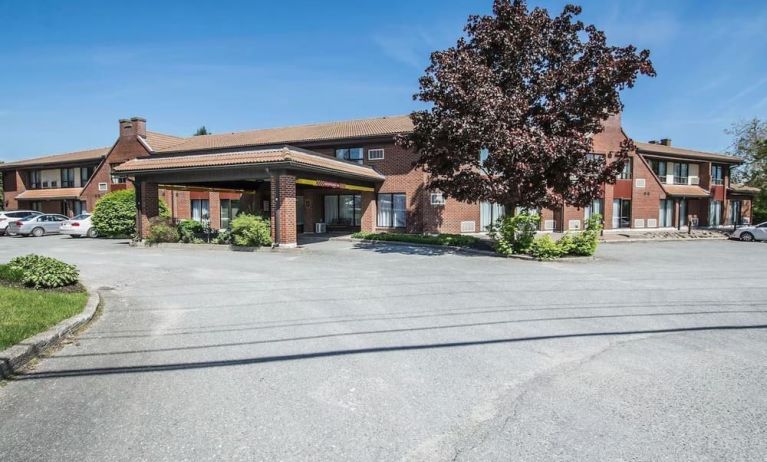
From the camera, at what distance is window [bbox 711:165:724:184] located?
39.0 meters

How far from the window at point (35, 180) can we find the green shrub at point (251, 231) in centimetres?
3378

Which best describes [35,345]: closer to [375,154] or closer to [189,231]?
[189,231]

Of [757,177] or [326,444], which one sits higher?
[757,177]

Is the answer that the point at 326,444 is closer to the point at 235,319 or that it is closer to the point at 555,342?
the point at 555,342

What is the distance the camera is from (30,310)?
662 centimetres

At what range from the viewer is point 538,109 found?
16125mm

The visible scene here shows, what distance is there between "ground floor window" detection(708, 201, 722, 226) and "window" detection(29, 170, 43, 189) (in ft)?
191

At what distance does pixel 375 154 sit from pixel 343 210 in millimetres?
4225

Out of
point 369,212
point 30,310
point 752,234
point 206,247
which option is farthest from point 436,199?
point 752,234

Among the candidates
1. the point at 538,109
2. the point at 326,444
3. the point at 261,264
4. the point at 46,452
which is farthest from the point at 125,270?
the point at 538,109

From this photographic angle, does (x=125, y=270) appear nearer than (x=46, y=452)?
No

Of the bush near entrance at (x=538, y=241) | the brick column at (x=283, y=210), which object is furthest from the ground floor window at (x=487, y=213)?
the brick column at (x=283, y=210)

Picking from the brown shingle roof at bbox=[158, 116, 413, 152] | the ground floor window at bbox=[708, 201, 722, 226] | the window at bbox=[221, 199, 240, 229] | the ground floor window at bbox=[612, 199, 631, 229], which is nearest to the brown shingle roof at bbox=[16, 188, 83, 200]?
the brown shingle roof at bbox=[158, 116, 413, 152]

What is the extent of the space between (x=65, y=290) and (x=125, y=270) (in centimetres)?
407
